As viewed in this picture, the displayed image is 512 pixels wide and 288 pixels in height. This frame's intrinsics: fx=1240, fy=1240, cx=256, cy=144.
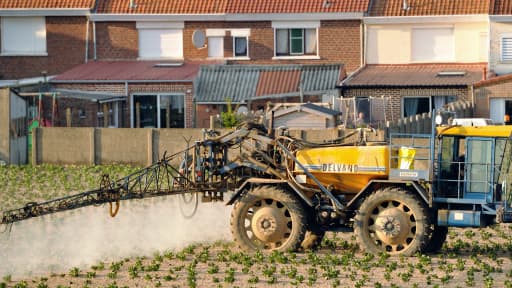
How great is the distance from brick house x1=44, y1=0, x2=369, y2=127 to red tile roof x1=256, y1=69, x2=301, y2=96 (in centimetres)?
304

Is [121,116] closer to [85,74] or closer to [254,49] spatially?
[85,74]

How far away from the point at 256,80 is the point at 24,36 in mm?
12490

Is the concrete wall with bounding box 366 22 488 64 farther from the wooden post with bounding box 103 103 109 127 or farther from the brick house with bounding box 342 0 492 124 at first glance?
the wooden post with bounding box 103 103 109 127

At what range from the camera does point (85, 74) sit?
54219 mm

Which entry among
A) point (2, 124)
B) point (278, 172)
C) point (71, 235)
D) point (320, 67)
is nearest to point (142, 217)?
point (71, 235)

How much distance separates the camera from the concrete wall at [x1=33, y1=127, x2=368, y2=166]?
41094 millimetres

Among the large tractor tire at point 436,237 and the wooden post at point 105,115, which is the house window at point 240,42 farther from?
the large tractor tire at point 436,237

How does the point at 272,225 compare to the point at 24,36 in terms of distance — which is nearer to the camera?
the point at 272,225

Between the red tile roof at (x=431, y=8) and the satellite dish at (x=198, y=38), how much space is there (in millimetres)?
7747

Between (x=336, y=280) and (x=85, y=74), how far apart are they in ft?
118

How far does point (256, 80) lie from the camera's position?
52.8 metres

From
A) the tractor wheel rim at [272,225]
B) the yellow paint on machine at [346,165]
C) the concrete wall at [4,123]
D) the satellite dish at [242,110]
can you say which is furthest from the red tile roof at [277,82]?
the tractor wheel rim at [272,225]

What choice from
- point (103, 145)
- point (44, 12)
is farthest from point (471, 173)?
point (44, 12)

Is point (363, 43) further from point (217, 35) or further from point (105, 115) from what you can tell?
point (105, 115)
